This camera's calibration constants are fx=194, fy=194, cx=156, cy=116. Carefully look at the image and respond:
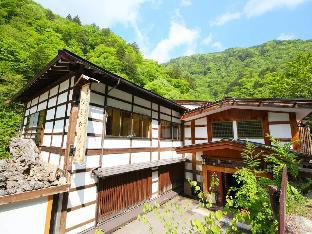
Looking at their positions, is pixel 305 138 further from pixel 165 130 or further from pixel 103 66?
pixel 103 66

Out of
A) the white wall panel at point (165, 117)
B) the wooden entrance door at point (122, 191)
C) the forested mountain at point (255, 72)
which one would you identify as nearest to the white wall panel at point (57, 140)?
the wooden entrance door at point (122, 191)

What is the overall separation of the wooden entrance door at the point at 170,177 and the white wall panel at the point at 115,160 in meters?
3.78

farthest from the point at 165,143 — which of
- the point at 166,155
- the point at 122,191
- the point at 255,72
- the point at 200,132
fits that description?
the point at 255,72

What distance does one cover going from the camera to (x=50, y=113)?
9.81 metres

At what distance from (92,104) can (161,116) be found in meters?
5.77

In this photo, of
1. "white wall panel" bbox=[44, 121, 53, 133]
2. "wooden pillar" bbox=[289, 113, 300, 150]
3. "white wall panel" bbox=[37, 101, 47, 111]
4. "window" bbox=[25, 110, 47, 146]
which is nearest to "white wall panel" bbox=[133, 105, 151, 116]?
"white wall panel" bbox=[44, 121, 53, 133]

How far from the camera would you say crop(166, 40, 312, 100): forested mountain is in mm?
26927

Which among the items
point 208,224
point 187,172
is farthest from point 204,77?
point 208,224

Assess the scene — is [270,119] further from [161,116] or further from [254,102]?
[161,116]

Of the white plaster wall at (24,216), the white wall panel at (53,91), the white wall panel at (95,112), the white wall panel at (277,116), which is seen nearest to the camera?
the white plaster wall at (24,216)

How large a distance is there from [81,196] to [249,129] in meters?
10.4

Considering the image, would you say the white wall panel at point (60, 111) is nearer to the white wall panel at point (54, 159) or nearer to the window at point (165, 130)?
the white wall panel at point (54, 159)

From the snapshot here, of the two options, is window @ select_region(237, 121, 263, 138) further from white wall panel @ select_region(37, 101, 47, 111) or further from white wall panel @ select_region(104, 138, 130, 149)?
white wall panel @ select_region(37, 101, 47, 111)

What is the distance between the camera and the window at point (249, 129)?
12102mm
